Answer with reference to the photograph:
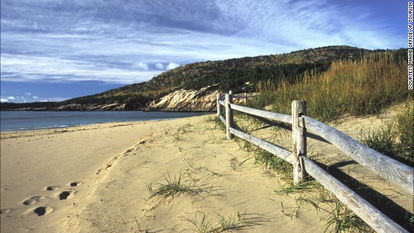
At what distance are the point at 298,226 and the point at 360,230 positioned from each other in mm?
563

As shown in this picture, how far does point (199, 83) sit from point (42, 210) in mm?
43819

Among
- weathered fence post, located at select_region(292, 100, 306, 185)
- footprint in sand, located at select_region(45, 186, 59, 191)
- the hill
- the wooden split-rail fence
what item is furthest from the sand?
the hill

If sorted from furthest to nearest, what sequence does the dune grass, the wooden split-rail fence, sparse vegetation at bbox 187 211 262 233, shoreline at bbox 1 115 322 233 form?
1. the dune grass
2. shoreline at bbox 1 115 322 233
3. sparse vegetation at bbox 187 211 262 233
4. the wooden split-rail fence

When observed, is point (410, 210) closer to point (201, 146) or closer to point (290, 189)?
point (290, 189)

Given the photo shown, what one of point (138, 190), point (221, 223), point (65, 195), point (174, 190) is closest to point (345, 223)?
point (221, 223)

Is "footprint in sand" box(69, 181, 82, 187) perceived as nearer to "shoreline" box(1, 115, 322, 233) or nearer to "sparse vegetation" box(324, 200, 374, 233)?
"shoreline" box(1, 115, 322, 233)

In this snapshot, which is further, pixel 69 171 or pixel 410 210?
pixel 69 171

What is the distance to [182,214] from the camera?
344 cm

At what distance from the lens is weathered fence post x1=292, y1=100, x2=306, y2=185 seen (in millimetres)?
3398

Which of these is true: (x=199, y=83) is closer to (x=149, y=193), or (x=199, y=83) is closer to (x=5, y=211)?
(x=5, y=211)

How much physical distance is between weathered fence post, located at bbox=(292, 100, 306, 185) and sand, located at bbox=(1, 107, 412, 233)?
322 mm

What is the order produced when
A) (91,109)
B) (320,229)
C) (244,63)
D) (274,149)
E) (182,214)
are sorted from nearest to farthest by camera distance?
(320,229) → (182,214) → (274,149) → (91,109) → (244,63)

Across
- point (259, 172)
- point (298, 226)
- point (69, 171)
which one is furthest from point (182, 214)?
point (69, 171)

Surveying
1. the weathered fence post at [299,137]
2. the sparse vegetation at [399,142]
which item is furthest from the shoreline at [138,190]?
the sparse vegetation at [399,142]
